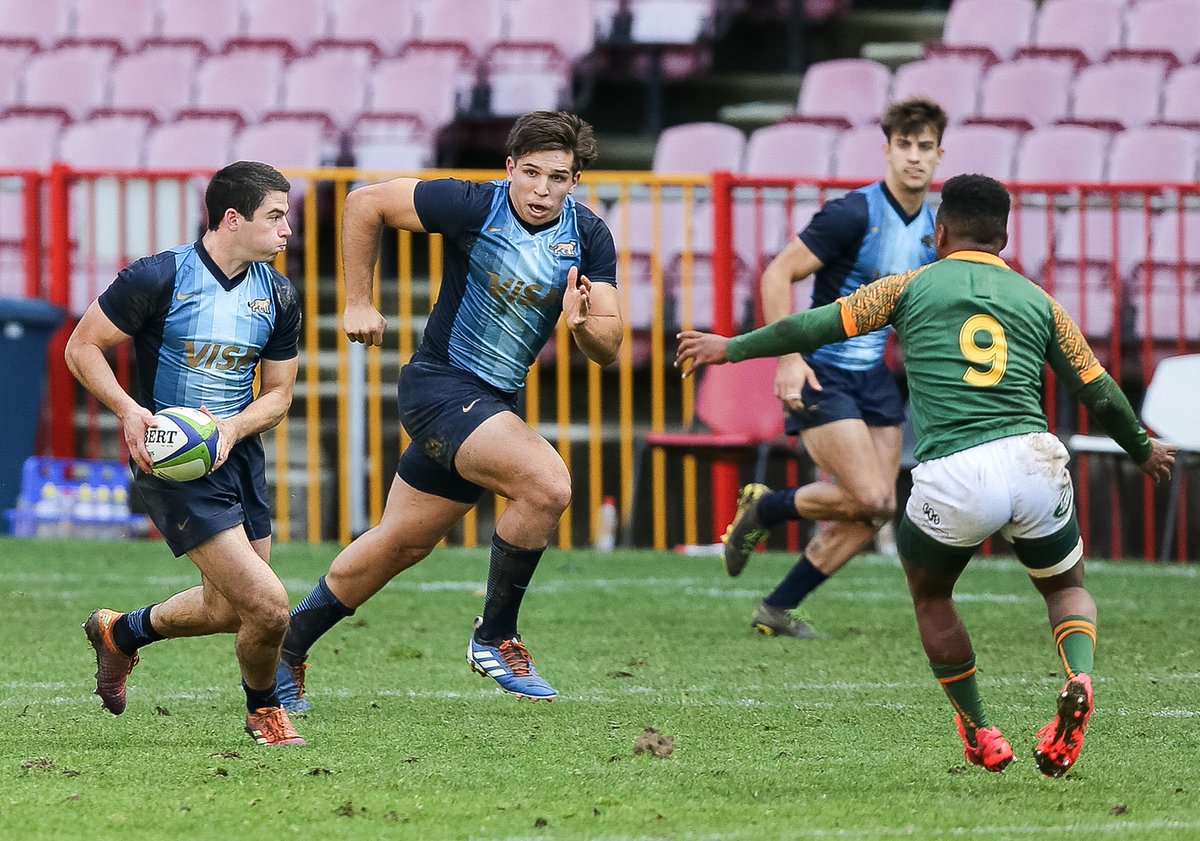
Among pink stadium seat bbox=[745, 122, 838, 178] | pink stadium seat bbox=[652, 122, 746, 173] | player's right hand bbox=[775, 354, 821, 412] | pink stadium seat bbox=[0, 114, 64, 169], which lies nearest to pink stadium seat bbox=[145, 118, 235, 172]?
pink stadium seat bbox=[0, 114, 64, 169]

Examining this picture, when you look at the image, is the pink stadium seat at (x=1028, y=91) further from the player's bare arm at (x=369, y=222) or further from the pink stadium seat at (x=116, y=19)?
the player's bare arm at (x=369, y=222)

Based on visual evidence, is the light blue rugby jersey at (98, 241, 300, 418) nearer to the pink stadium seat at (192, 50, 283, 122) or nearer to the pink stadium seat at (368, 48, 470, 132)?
the pink stadium seat at (368, 48, 470, 132)

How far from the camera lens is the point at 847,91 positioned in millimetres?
14734

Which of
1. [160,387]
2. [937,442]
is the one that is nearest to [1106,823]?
[937,442]

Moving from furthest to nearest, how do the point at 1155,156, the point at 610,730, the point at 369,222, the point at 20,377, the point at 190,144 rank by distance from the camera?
the point at 190,144, the point at 1155,156, the point at 20,377, the point at 369,222, the point at 610,730

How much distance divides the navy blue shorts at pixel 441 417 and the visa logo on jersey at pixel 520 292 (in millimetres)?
288

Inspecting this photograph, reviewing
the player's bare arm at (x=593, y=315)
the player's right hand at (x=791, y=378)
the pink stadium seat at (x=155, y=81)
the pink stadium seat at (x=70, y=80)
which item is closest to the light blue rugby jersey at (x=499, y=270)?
the player's bare arm at (x=593, y=315)

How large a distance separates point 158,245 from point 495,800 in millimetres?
8507

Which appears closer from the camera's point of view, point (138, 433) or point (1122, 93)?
point (138, 433)

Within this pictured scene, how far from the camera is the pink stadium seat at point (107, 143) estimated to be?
1463cm

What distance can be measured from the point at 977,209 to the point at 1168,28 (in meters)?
10.3

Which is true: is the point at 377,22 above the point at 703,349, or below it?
above

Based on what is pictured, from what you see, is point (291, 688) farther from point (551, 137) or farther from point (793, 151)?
point (793, 151)

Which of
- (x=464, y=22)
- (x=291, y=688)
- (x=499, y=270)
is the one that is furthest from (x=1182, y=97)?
(x=291, y=688)
